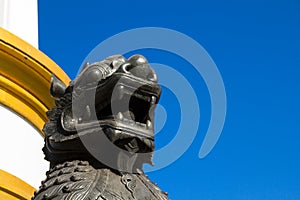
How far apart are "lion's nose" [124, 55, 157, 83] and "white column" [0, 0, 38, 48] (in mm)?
3133

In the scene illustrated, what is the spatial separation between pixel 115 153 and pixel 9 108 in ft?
7.14

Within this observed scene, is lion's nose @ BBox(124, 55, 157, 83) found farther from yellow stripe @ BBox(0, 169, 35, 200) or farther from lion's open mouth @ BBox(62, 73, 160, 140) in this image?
yellow stripe @ BBox(0, 169, 35, 200)

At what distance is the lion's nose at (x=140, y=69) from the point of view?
1.36 meters

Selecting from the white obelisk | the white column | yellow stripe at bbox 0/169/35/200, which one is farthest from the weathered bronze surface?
the white column

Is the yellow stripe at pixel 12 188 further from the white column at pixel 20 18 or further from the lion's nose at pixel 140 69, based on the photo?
the lion's nose at pixel 140 69

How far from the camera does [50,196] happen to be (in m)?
1.28

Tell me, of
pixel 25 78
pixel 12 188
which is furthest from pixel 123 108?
pixel 25 78

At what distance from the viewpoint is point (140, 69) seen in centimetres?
137

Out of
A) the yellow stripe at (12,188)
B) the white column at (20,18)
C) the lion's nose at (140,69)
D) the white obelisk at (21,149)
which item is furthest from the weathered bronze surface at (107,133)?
the white column at (20,18)

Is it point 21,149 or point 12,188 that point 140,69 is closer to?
point 12,188

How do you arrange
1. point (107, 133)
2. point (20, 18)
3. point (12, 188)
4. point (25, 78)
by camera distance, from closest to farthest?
point (107, 133)
point (12, 188)
point (25, 78)
point (20, 18)

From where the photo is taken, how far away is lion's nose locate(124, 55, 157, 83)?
1.36 m

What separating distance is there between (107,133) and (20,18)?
3347 millimetres

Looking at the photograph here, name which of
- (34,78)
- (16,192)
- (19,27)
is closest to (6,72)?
(34,78)
